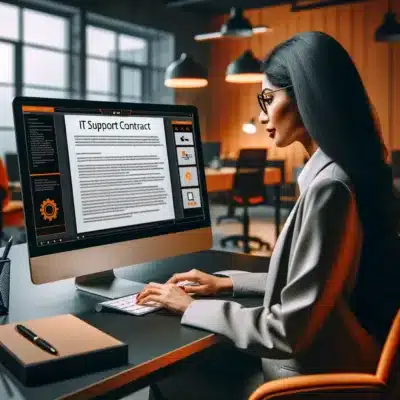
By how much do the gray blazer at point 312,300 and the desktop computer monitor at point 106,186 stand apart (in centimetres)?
31

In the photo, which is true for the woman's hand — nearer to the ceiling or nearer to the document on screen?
the document on screen

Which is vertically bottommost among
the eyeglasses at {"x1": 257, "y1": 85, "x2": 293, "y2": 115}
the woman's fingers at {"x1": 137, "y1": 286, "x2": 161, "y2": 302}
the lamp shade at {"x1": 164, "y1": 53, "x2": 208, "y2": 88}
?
the woman's fingers at {"x1": 137, "y1": 286, "x2": 161, "y2": 302}

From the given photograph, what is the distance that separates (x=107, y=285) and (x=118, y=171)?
0.93 feet

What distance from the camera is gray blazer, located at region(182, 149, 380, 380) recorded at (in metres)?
0.94

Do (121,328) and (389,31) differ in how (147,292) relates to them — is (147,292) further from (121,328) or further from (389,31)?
(389,31)

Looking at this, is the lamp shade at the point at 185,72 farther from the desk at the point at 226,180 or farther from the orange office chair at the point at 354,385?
the orange office chair at the point at 354,385

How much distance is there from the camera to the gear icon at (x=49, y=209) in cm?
117

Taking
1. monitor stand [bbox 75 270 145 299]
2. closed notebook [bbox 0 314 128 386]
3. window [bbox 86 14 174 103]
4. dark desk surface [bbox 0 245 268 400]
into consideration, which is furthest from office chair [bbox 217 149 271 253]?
closed notebook [bbox 0 314 128 386]

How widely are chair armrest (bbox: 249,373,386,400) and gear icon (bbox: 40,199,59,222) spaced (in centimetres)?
57

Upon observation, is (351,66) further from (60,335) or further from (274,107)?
(60,335)

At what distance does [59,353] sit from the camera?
2.81 ft

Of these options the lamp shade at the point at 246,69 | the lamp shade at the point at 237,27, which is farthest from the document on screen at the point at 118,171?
the lamp shade at the point at 246,69

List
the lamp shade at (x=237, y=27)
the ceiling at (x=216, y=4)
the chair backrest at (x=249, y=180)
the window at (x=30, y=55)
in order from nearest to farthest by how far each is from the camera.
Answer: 1. the chair backrest at (x=249, y=180)
2. the lamp shade at (x=237, y=27)
3. the window at (x=30, y=55)
4. the ceiling at (x=216, y=4)

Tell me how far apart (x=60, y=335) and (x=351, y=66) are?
70 centimetres
